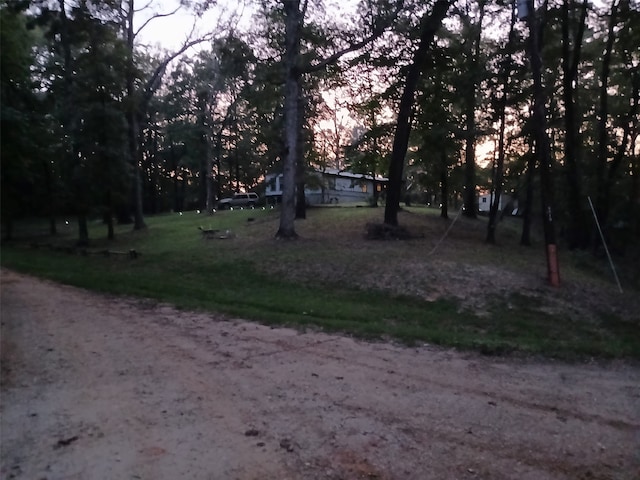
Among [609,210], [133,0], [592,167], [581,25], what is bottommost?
[609,210]

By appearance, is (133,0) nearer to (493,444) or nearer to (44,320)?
(44,320)

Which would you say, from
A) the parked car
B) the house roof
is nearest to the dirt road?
the house roof

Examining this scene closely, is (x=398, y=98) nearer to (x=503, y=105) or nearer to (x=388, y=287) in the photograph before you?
(x=503, y=105)

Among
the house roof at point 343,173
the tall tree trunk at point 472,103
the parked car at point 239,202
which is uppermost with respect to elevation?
the tall tree trunk at point 472,103

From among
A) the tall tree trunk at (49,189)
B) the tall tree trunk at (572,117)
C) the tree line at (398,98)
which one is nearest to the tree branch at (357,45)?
the tree line at (398,98)

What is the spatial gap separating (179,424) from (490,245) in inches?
698

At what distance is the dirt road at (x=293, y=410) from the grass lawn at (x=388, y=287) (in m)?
1.43

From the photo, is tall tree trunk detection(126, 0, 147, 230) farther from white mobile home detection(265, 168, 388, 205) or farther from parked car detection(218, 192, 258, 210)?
parked car detection(218, 192, 258, 210)

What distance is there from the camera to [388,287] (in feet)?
45.1

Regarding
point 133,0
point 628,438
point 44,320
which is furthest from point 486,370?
point 133,0

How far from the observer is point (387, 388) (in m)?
6.44

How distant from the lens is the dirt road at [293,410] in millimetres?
4492

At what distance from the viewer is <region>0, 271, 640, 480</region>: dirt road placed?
4492 mm

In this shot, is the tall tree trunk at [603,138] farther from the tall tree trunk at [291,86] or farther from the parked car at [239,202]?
the parked car at [239,202]
